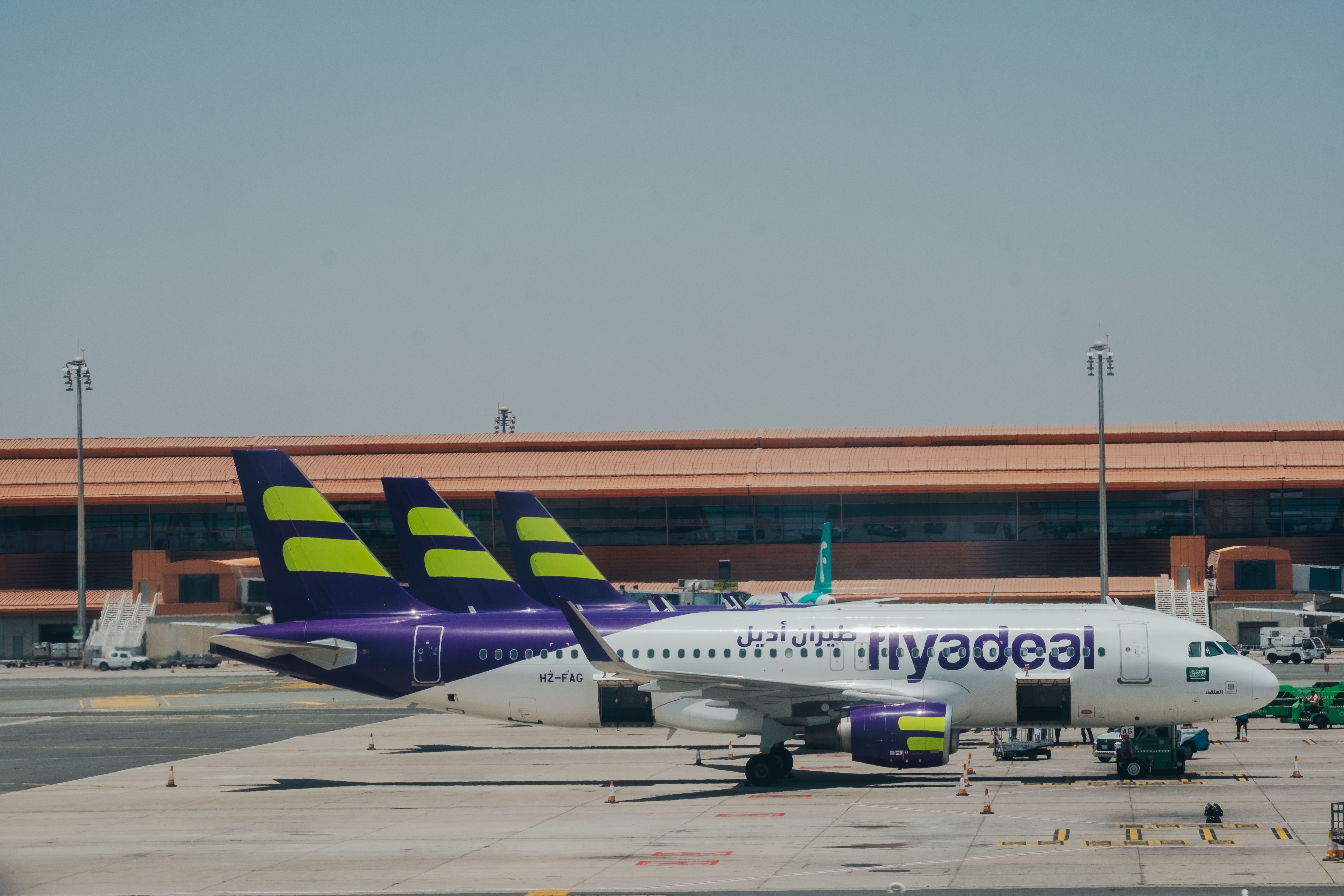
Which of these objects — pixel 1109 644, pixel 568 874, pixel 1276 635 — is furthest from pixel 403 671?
pixel 1276 635

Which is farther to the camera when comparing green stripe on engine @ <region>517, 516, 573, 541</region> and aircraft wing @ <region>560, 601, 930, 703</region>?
green stripe on engine @ <region>517, 516, 573, 541</region>

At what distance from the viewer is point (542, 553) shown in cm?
5584

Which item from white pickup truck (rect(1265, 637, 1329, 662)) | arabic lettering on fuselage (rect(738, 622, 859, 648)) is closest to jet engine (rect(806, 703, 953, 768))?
arabic lettering on fuselage (rect(738, 622, 859, 648))

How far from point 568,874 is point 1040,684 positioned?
54.1ft

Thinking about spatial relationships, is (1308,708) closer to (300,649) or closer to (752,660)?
(752,660)

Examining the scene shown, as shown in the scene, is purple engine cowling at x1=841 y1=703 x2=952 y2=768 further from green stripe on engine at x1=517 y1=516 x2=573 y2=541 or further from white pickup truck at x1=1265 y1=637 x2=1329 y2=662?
white pickup truck at x1=1265 y1=637 x2=1329 y2=662

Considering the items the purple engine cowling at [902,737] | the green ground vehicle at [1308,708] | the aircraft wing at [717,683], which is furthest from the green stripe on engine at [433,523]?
the green ground vehicle at [1308,708]

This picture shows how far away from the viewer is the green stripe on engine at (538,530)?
56031 mm

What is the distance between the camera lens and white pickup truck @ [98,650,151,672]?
319ft

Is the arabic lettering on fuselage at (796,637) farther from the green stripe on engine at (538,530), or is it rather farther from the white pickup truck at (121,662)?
the white pickup truck at (121,662)

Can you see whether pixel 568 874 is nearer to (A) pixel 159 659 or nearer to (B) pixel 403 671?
(B) pixel 403 671

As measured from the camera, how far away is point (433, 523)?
47.7 metres

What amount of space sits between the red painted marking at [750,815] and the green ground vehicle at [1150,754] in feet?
33.4

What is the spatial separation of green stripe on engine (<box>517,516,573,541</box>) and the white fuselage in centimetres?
1645
